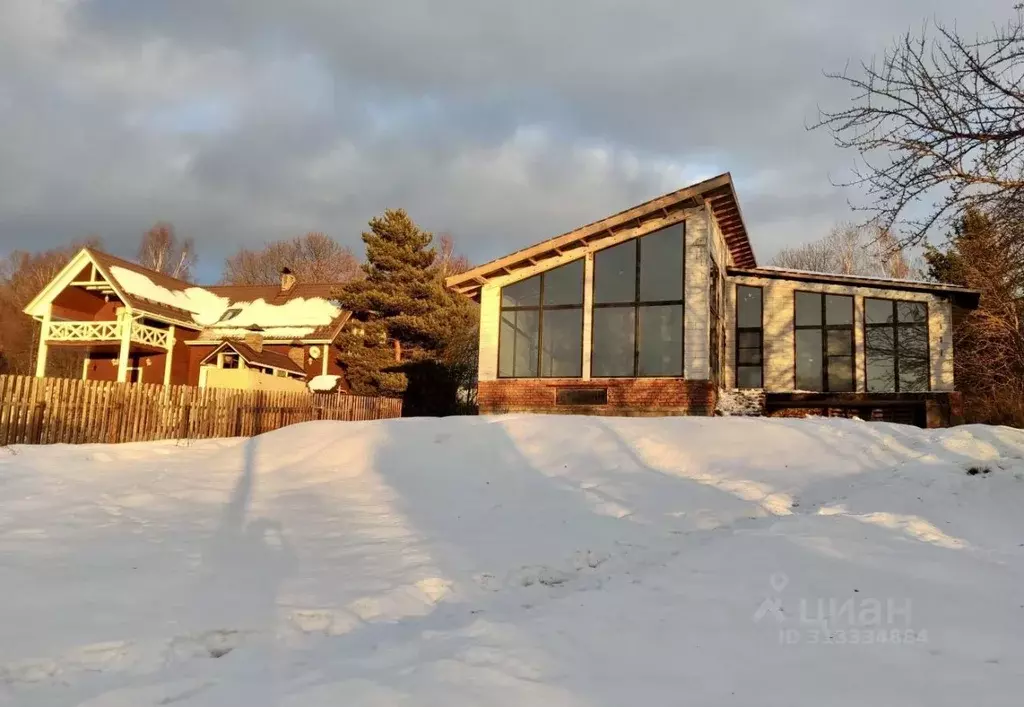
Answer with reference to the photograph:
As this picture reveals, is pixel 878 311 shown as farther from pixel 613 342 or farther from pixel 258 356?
pixel 258 356

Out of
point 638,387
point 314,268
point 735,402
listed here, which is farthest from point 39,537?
point 314,268

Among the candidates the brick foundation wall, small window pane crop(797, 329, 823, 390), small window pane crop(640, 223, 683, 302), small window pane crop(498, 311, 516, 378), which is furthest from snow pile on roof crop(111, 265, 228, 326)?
small window pane crop(797, 329, 823, 390)

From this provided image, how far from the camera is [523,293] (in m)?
17.8

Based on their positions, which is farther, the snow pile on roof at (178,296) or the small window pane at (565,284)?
the snow pile on roof at (178,296)

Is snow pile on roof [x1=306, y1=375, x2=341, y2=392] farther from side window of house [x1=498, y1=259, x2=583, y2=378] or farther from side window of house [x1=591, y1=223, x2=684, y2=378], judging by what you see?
side window of house [x1=591, y1=223, x2=684, y2=378]

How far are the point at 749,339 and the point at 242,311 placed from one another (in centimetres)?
2214

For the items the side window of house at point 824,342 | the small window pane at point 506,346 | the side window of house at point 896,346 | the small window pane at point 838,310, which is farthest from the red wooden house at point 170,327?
the side window of house at point 896,346

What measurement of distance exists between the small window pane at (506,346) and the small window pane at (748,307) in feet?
22.8

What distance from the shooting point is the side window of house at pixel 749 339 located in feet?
61.4

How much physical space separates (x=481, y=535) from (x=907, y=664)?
422cm

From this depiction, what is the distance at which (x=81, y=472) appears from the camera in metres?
9.47

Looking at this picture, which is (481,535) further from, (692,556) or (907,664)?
(907,664)

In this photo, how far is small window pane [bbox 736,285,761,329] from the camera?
1888cm

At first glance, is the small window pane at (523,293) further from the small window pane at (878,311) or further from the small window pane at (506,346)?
the small window pane at (878,311)
